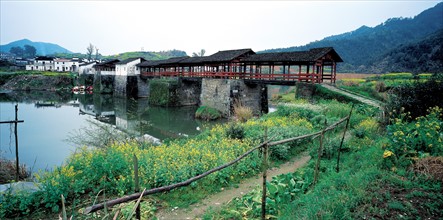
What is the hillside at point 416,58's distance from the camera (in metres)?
44.8

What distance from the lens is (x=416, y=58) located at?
1960 inches

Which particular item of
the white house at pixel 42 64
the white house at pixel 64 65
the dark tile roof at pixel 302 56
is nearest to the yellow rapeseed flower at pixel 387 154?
the dark tile roof at pixel 302 56

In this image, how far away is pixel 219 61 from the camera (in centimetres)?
2308

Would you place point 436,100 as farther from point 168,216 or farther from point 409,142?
point 168,216

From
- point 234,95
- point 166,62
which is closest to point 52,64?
point 166,62

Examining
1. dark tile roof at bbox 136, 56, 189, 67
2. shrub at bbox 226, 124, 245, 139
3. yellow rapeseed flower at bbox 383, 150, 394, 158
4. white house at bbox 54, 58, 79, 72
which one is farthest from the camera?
white house at bbox 54, 58, 79, 72

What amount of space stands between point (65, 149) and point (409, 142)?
13.8 metres

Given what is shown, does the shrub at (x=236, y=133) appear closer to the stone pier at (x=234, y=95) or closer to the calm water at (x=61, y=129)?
the calm water at (x=61, y=129)

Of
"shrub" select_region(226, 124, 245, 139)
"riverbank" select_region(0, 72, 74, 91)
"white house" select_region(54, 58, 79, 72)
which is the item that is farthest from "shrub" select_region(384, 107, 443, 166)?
"white house" select_region(54, 58, 79, 72)

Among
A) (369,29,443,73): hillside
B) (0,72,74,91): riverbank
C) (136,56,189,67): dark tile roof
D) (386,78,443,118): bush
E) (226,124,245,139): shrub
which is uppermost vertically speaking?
(369,29,443,73): hillside

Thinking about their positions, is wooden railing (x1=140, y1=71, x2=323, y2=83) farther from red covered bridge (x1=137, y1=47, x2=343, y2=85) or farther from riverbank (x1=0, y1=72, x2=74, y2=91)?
riverbank (x1=0, y1=72, x2=74, y2=91)

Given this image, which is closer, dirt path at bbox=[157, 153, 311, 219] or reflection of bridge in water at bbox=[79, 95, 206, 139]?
dirt path at bbox=[157, 153, 311, 219]

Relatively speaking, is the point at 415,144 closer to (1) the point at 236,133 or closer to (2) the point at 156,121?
(1) the point at 236,133

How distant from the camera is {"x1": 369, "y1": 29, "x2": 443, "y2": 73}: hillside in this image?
44.8 m
